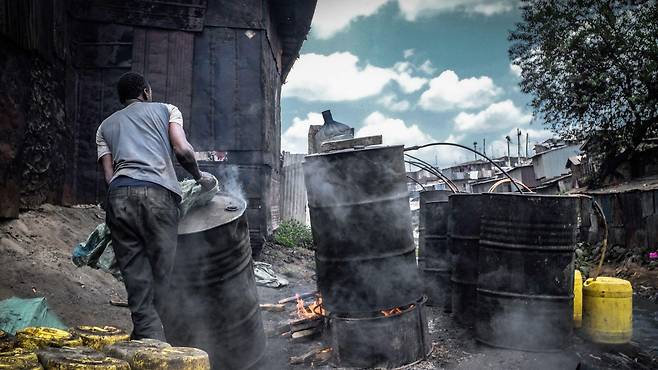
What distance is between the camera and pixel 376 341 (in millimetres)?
3566

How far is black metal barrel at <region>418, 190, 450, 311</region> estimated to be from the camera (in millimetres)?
5605

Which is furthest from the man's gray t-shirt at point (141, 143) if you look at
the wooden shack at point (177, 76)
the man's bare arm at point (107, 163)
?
the wooden shack at point (177, 76)

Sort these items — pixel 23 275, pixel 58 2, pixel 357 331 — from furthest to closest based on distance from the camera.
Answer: pixel 58 2
pixel 23 275
pixel 357 331

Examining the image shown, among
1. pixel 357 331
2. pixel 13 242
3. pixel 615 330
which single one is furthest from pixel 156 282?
pixel 615 330

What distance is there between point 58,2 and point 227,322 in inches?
225

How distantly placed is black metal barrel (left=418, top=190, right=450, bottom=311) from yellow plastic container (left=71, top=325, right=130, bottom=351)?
148 inches

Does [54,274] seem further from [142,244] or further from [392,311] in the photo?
[392,311]

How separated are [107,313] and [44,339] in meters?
1.88

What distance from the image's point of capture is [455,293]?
4.77 metres

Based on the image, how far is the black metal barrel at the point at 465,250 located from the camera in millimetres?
4531

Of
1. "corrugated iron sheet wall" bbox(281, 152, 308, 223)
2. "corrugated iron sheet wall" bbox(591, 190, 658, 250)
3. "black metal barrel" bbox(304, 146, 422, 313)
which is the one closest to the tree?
"corrugated iron sheet wall" bbox(591, 190, 658, 250)

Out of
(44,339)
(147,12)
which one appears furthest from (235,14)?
(44,339)

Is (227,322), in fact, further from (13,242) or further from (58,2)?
(58,2)

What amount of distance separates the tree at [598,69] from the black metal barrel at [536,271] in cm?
1134
